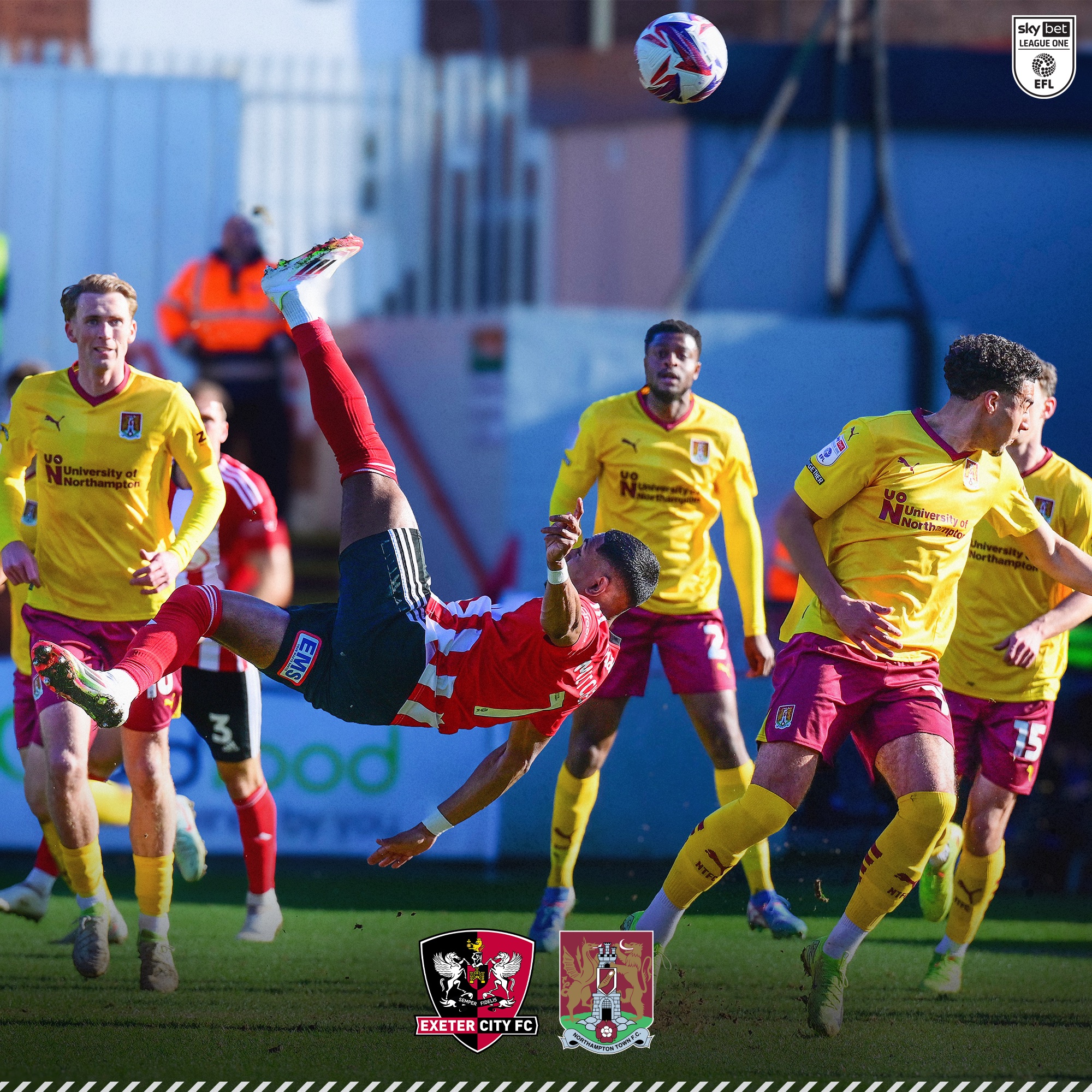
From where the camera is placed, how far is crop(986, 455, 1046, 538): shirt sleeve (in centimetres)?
521

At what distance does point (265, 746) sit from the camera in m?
8.20

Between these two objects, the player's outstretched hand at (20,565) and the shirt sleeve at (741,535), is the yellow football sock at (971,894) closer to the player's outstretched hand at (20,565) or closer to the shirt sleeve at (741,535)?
the shirt sleeve at (741,535)

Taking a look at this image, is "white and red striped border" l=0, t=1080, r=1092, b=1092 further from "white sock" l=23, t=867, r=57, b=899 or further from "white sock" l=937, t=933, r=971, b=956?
"white sock" l=23, t=867, r=57, b=899

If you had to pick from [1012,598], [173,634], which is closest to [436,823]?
[173,634]

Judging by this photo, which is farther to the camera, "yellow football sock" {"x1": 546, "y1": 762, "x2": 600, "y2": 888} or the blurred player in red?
"yellow football sock" {"x1": 546, "y1": 762, "x2": 600, "y2": 888}

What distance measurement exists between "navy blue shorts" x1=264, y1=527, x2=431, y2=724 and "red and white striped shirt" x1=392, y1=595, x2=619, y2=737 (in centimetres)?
6

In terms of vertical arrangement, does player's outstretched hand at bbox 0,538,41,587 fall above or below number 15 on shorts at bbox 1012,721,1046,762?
above

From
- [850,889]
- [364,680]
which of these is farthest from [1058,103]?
[364,680]

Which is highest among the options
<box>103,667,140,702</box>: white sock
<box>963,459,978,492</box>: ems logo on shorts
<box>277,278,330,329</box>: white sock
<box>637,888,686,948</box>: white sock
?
<box>277,278,330,329</box>: white sock

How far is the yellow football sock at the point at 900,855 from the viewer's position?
15.9 ft

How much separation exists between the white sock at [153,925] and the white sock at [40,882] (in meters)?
1.12

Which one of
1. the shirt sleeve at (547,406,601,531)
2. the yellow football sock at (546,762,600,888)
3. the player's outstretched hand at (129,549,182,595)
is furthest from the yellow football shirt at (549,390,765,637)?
the player's outstretched hand at (129,549,182,595)

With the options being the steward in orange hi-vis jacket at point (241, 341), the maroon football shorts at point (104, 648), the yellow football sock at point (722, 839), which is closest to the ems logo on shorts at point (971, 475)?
the yellow football sock at point (722, 839)

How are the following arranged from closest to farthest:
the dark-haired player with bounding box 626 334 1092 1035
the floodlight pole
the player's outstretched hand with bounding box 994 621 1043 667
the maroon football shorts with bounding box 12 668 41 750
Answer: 1. the dark-haired player with bounding box 626 334 1092 1035
2. the player's outstretched hand with bounding box 994 621 1043 667
3. the maroon football shorts with bounding box 12 668 41 750
4. the floodlight pole
